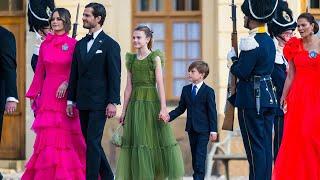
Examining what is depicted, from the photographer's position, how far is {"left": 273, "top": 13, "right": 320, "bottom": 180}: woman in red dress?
416 inches

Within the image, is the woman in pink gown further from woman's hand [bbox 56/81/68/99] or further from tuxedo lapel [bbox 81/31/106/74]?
tuxedo lapel [bbox 81/31/106/74]

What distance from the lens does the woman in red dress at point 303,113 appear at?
10.6 metres

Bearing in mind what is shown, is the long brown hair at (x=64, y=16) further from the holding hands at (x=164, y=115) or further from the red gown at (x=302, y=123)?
the red gown at (x=302, y=123)

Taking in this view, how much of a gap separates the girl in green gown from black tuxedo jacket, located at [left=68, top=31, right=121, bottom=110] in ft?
1.90

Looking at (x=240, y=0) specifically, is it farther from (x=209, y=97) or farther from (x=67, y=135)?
(x=67, y=135)

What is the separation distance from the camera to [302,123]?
1064cm

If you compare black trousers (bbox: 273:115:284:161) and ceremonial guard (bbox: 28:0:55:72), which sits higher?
ceremonial guard (bbox: 28:0:55:72)

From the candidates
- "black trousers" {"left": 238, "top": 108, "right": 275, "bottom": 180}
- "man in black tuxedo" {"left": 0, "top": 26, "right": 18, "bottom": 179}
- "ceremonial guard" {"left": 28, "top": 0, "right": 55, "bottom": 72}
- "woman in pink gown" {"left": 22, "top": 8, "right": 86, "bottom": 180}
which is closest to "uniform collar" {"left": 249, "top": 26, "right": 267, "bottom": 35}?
"black trousers" {"left": 238, "top": 108, "right": 275, "bottom": 180}

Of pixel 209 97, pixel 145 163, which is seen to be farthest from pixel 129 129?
pixel 209 97

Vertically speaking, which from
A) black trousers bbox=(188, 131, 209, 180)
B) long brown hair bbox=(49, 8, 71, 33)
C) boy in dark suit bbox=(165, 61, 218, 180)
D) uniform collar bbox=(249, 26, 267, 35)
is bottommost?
black trousers bbox=(188, 131, 209, 180)

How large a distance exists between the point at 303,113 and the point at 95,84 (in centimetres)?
217

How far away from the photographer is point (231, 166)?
1666cm

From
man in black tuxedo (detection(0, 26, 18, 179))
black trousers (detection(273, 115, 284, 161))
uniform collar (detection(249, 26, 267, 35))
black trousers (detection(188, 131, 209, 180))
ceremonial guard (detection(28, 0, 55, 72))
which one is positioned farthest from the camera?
ceremonial guard (detection(28, 0, 55, 72))

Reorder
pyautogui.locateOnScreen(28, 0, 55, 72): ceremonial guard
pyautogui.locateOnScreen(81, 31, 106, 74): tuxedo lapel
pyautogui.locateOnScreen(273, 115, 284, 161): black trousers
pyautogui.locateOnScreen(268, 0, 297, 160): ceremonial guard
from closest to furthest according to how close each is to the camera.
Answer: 1. pyautogui.locateOnScreen(81, 31, 106, 74): tuxedo lapel
2. pyautogui.locateOnScreen(268, 0, 297, 160): ceremonial guard
3. pyautogui.locateOnScreen(273, 115, 284, 161): black trousers
4. pyautogui.locateOnScreen(28, 0, 55, 72): ceremonial guard
